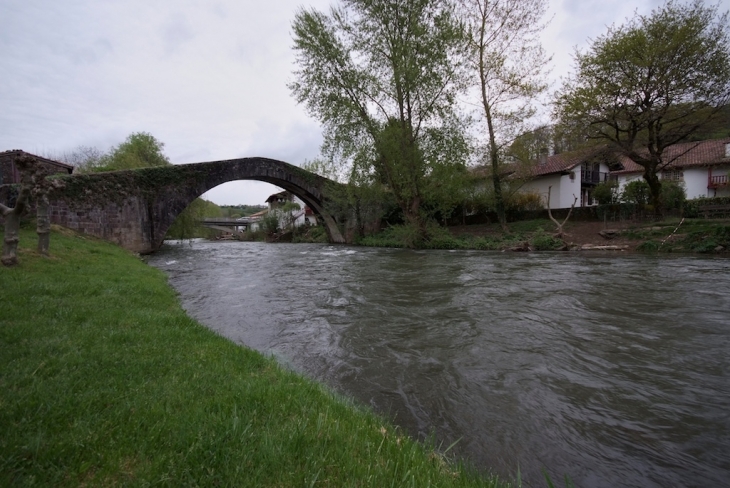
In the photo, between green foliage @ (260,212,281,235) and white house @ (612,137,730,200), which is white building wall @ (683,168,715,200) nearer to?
white house @ (612,137,730,200)

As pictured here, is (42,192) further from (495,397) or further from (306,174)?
(306,174)

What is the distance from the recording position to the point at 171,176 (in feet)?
68.1

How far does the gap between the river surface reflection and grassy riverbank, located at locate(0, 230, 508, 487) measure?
0.83 metres

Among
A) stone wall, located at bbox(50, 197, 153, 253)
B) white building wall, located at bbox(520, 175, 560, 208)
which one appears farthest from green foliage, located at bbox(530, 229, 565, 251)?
stone wall, located at bbox(50, 197, 153, 253)

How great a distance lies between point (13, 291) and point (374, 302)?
5472mm

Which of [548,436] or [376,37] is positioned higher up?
[376,37]

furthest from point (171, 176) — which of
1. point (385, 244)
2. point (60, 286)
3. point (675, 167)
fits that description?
point (675, 167)

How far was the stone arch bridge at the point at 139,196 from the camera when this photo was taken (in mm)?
16344

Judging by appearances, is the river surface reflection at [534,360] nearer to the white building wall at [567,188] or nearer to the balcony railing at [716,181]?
the white building wall at [567,188]

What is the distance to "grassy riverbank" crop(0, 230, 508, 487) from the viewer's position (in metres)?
1.71

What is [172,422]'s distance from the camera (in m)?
2.11

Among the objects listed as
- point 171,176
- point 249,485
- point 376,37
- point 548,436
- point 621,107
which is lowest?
point 548,436

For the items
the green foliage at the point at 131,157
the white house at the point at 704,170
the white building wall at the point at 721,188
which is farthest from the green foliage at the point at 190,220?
the white building wall at the point at 721,188

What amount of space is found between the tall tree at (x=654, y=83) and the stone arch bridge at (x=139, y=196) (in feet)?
65.0
